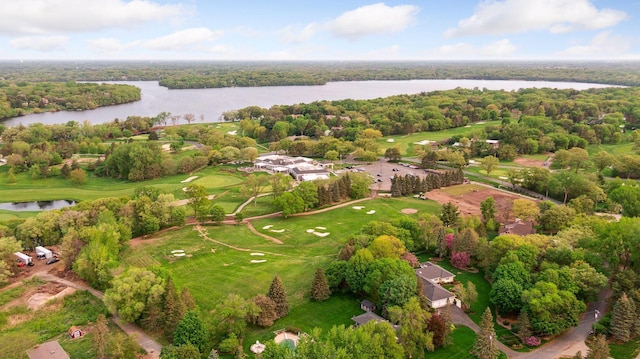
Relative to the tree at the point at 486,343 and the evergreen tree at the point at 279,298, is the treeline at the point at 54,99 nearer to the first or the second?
the evergreen tree at the point at 279,298

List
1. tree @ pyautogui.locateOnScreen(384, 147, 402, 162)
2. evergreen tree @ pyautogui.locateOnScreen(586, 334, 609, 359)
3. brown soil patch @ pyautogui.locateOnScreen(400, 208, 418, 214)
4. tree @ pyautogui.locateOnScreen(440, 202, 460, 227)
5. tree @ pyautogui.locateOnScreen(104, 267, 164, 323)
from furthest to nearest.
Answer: tree @ pyautogui.locateOnScreen(384, 147, 402, 162) < brown soil patch @ pyautogui.locateOnScreen(400, 208, 418, 214) < tree @ pyautogui.locateOnScreen(440, 202, 460, 227) < tree @ pyautogui.locateOnScreen(104, 267, 164, 323) < evergreen tree @ pyautogui.locateOnScreen(586, 334, 609, 359)

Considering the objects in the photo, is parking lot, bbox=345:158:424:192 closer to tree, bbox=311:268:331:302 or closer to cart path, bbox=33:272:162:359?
tree, bbox=311:268:331:302

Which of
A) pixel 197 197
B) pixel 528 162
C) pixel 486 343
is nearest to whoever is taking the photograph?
pixel 486 343

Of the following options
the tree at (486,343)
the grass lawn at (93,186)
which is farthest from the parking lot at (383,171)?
the tree at (486,343)

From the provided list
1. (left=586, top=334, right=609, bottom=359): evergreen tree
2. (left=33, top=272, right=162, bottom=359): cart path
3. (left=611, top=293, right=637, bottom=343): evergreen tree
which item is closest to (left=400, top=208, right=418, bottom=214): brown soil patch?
(left=611, top=293, right=637, bottom=343): evergreen tree

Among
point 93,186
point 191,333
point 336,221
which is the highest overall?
point 191,333

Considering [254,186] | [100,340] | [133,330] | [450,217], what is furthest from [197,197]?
[450,217]

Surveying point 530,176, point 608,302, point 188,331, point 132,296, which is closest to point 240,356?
point 188,331

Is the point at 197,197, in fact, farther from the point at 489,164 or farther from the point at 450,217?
the point at 489,164
